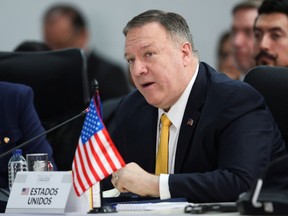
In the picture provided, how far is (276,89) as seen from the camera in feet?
13.5

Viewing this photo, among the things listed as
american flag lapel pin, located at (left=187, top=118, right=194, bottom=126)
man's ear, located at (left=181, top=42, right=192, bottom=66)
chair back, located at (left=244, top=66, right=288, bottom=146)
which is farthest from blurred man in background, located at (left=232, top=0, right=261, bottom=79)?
american flag lapel pin, located at (left=187, top=118, right=194, bottom=126)

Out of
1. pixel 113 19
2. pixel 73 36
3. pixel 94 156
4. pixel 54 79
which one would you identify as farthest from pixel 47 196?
pixel 73 36

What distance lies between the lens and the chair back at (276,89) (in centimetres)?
410

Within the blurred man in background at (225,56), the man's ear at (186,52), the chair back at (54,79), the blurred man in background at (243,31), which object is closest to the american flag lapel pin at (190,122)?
the man's ear at (186,52)

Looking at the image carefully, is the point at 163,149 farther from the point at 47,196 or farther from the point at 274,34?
the point at 274,34

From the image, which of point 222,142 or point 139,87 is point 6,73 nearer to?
point 139,87

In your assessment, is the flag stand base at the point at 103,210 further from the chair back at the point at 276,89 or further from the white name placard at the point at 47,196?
the chair back at the point at 276,89

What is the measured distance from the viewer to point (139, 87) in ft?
13.3

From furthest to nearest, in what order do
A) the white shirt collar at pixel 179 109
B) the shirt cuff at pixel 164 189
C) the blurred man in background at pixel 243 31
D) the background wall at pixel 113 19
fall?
the background wall at pixel 113 19 → the blurred man in background at pixel 243 31 → the white shirt collar at pixel 179 109 → the shirt cuff at pixel 164 189

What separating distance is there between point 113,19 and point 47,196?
4.48 metres

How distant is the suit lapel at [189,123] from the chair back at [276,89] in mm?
303

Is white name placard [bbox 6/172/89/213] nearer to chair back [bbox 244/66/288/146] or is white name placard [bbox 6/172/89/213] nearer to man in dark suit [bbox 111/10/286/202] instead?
man in dark suit [bbox 111/10/286/202]

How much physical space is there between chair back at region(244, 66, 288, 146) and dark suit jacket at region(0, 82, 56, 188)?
1.22m

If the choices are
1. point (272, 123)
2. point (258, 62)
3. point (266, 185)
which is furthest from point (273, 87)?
point (258, 62)
